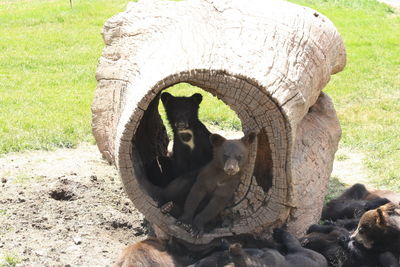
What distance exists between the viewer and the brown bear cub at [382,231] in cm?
689

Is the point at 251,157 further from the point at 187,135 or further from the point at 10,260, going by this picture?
the point at 10,260

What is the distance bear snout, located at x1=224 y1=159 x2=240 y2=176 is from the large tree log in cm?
38

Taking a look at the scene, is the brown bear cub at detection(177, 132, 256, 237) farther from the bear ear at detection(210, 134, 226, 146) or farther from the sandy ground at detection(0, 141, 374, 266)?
the sandy ground at detection(0, 141, 374, 266)

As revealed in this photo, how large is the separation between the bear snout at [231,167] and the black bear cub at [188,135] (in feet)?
3.73

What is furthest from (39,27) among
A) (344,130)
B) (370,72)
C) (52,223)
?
(52,223)

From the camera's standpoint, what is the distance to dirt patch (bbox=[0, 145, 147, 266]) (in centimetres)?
705

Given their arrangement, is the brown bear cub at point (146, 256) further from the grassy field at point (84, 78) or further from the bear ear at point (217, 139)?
the grassy field at point (84, 78)

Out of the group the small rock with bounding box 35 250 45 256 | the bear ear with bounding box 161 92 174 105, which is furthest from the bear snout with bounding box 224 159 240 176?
the small rock with bounding box 35 250 45 256

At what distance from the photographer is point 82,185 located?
28.3 ft

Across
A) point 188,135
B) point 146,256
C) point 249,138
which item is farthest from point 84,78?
point 146,256

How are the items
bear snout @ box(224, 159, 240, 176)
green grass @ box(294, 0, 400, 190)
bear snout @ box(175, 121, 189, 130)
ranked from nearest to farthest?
bear snout @ box(224, 159, 240, 176), bear snout @ box(175, 121, 189, 130), green grass @ box(294, 0, 400, 190)

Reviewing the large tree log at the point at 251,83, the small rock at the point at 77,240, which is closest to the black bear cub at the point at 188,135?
the large tree log at the point at 251,83

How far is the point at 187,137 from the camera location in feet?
25.3

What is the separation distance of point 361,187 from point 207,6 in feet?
10.3
